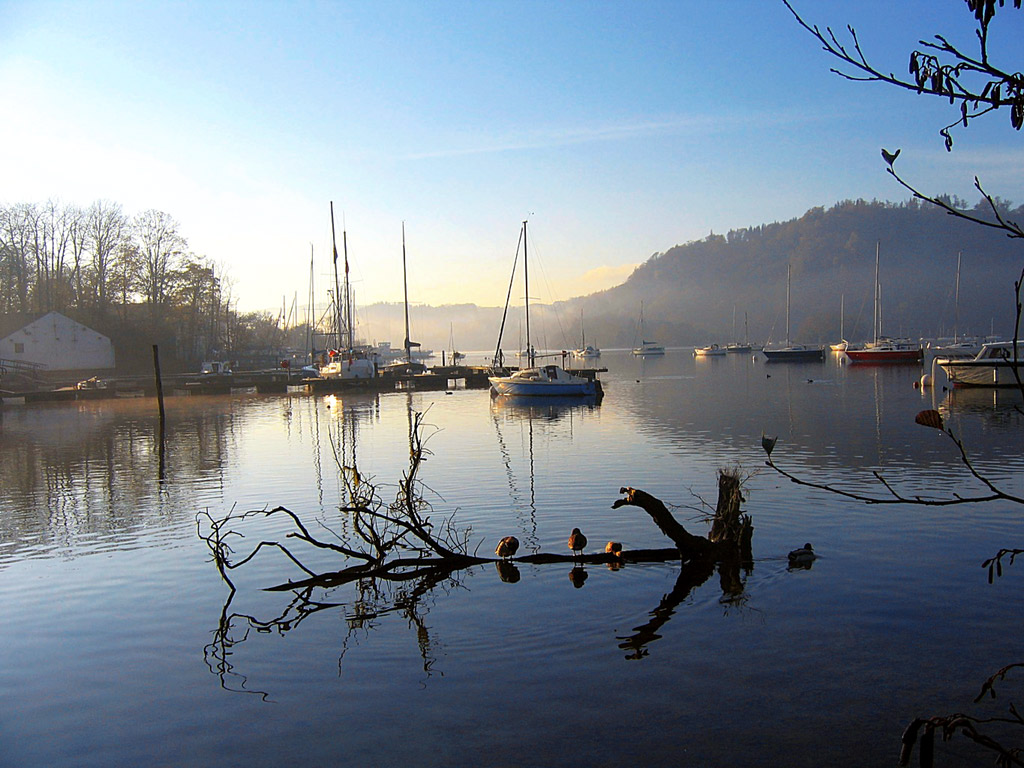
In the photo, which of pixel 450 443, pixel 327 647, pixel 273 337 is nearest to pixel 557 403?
pixel 450 443

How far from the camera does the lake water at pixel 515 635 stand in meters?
9.04

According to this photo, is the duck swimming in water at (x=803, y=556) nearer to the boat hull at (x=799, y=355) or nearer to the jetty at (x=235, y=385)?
the jetty at (x=235, y=385)

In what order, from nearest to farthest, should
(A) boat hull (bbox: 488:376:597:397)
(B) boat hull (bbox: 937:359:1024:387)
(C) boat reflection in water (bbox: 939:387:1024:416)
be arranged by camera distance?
(C) boat reflection in water (bbox: 939:387:1024:416)
(B) boat hull (bbox: 937:359:1024:387)
(A) boat hull (bbox: 488:376:597:397)

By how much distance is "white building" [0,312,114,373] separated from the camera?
7775 centimetres

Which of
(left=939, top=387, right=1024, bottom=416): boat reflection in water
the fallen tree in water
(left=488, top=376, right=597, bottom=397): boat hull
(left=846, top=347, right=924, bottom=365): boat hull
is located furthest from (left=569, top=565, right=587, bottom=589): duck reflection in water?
(left=846, top=347, right=924, bottom=365): boat hull

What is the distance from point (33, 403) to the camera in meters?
62.3

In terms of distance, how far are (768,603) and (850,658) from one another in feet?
7.48

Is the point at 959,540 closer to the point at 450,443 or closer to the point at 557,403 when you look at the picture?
the point at 450,443

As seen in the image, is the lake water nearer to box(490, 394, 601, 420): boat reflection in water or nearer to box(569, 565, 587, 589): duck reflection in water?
box(569, 565, 587, 589): duck reflection in water

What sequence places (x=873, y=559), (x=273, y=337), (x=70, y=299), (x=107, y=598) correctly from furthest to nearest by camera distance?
1. (x=273, y=337)
2. (x=70, y=299)
3. (x=873, y=559)
4. (x=107, y=598)

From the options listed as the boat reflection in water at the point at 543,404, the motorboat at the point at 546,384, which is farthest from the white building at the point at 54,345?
the motorboat at the point at 546,384

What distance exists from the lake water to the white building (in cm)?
6089

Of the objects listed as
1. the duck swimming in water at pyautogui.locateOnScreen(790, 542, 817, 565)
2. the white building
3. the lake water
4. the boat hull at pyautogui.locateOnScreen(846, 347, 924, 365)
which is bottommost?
the lake water

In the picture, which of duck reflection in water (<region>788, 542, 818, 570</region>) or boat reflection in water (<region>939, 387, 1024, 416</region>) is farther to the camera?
boat reflection in water (<region>939, 387, 1024, 416</region>)
